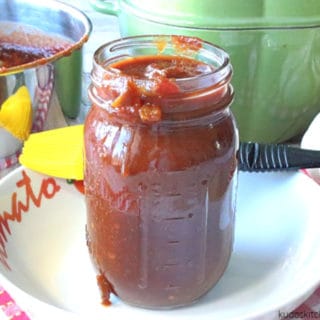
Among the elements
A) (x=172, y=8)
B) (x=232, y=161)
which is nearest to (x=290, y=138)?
(x=172, y=8)

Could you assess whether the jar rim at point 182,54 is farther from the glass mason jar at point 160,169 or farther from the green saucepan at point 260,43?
the green saucepan at point 260,43

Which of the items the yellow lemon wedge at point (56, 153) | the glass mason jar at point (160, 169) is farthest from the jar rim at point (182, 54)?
the yellow lemon wedge at point (56, 153)

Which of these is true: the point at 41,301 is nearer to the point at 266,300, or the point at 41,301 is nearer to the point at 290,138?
the point at 266,300

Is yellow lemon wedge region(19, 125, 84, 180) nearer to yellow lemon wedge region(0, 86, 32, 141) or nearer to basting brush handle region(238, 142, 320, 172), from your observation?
yellow lemon wedge region(0, 86, 32, 141)

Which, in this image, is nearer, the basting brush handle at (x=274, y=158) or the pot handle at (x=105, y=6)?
the basting brush handle at (x=274, y=158)

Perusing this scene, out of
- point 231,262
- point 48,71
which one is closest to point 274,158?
point 231,262

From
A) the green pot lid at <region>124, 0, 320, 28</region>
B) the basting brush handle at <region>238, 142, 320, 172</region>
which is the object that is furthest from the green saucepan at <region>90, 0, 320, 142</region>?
the basting brush handle at <region>238, 142, 320, 172</region>
